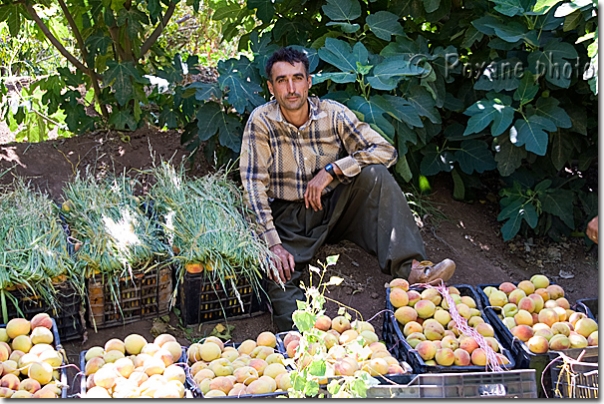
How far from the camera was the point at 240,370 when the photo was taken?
2.33 m

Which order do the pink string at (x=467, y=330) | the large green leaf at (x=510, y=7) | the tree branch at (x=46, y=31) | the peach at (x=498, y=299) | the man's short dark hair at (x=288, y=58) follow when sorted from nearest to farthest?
the pink string at (x=467, y=330) → the peach at (x=498, y=299) → the man's short dark hair at (x=288, y=58) → the large green leaf at (x=510, y=7) → the tree branch at (x=46, y=31)

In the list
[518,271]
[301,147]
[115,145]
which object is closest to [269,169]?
[301,147]

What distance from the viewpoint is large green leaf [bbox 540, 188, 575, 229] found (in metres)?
4.07

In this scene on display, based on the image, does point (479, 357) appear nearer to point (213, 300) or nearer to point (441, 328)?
point (441, 328)

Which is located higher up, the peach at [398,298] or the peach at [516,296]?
the peach at [398,298]

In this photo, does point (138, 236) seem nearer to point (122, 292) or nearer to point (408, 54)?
point (122, 292)

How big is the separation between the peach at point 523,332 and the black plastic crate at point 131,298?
4.69 feet

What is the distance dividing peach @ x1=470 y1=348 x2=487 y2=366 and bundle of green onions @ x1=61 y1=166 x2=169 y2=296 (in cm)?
133

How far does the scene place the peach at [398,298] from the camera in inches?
111

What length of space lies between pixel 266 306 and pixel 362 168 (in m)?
0.76

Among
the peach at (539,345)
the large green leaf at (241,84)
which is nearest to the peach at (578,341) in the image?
the peach at (539,345)

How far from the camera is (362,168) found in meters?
3.39

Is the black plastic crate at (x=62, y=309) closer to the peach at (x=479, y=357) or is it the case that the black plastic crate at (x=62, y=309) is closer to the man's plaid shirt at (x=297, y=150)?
the man's plaid shirt at (x=297, y=150)

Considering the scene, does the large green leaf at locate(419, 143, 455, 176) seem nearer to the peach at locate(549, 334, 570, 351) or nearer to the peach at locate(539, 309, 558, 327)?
the peach at locate(539, 309, 558, 327)
